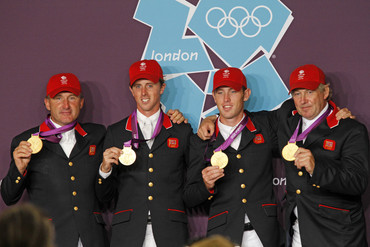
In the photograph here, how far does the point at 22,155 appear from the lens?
12.0 feet

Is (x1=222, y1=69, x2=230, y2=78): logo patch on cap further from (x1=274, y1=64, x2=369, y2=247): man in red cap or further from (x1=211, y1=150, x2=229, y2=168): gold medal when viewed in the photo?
(x1=211, y1=150, x2=229, y2=168): gold medal

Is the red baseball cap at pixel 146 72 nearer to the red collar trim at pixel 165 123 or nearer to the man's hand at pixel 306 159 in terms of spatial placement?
the red collar trim at pixel 165 123

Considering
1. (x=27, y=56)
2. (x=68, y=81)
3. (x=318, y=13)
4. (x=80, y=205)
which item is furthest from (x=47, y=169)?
(x=318, y=13)

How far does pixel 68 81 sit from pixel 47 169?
73cm

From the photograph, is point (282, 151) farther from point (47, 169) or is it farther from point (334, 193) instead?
point (47, 169)

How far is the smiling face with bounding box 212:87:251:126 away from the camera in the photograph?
Answer: 12.2 ft

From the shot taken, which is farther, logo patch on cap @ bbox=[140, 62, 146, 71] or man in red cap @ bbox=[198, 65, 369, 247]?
logo patch on cap @ bbox=[140, 62, 146, 71]

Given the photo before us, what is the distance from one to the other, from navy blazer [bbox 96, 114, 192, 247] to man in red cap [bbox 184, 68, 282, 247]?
0.11 metres

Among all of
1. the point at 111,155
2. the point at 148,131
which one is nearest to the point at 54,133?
the point at 111,155

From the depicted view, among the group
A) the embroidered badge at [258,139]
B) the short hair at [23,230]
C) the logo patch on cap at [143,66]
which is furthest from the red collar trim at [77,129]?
the short hair at [23,230]

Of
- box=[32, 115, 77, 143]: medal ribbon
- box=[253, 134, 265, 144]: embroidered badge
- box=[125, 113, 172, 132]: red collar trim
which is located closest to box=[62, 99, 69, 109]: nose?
box=[32, 115, 77, 143]: medal ribbon

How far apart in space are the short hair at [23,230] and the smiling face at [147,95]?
262 cm

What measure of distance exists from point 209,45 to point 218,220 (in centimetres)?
157

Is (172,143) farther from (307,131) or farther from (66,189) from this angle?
(307,131)
